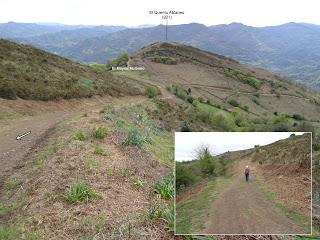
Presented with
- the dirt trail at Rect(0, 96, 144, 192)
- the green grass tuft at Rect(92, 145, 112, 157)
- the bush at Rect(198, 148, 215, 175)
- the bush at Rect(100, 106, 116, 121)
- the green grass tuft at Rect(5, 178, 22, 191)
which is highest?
the bush at Rect(198, 148, 215, 175)

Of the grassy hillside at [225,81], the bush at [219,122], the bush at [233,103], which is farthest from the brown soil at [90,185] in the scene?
the bush at [233,103]

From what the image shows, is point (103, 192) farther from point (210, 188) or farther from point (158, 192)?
point (210, 188)

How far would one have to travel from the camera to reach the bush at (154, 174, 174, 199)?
25.5ft

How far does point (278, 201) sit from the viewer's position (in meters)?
4.27

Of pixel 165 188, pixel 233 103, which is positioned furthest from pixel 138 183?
pixel 233 103

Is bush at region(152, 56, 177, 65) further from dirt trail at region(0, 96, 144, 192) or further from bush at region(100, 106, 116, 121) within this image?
bush at region(100, 106, 116, 121)

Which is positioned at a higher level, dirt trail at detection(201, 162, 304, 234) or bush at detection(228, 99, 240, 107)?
dirt trail at detection(201, 162, 304, 234)

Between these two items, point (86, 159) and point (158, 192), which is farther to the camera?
point (86, 159)

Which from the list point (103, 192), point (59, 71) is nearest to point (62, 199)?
point (103, 192)

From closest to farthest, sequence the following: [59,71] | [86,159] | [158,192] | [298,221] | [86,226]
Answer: [298,221] < [86,226] < [158,192] < [86,159] < [59,71]

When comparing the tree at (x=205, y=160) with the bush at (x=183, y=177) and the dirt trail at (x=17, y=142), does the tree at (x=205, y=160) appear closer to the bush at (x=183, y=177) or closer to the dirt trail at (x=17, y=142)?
the bush at (x=183, y=177)

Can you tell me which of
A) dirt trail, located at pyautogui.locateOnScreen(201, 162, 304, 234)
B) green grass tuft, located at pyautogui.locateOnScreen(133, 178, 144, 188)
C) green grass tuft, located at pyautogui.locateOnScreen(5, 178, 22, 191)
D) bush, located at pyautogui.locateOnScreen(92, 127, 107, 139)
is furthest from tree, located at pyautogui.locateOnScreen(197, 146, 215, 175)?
bush, located at pyautogui.locateOnScreen(92, 127, 107, 139)

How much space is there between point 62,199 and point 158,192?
169 cm

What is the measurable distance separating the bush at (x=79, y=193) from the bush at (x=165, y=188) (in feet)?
3.87
